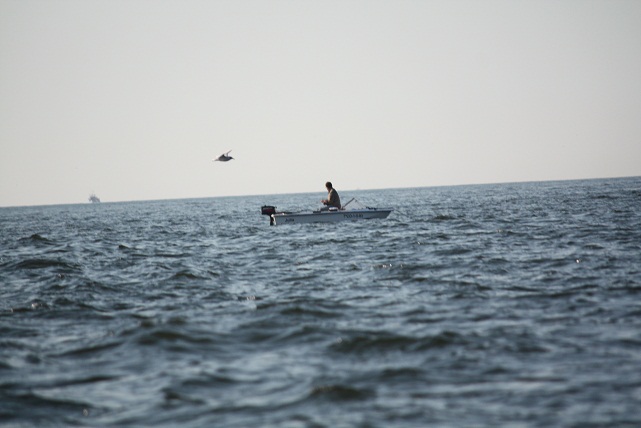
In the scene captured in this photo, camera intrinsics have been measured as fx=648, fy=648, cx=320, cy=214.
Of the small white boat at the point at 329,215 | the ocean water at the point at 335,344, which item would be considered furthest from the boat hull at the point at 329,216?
the ocean water at the point at 335,344

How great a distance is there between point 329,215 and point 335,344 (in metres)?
25.2

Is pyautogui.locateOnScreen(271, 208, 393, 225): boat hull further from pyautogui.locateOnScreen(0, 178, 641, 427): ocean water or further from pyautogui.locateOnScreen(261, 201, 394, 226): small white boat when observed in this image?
pyautogui.locateOnScreen(0, 178, 641, 427): ocean water

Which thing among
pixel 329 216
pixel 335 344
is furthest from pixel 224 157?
pixel 335 344

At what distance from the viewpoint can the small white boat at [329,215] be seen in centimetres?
3416

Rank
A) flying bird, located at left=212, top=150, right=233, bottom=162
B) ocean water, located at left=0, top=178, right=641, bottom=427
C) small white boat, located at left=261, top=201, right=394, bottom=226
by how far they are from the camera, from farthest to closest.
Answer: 1. flying bird, located at left=212, top=150, right=233, bottom=162
2. small white boat, located at left=261, top=201, right=394, bottom=226
3. ocean water, located at left=0, top=178, right=641, bottom=427

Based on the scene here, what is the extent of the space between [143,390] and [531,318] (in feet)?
20.2

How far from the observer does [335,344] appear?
30.3 feet

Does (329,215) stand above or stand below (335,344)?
above

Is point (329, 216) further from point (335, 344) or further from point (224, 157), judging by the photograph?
point (335, 344)

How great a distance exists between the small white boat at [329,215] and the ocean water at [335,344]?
14976 mm

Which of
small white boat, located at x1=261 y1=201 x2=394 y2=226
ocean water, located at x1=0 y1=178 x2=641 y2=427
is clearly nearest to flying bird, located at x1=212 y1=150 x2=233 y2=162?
small white boat, located at x1=261 y1=201 x2=394 y2=226

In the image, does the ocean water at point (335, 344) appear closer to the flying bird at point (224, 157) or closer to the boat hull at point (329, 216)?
the boat hull at point (329, 216)

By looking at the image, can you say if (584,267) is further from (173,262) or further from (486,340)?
(173,262)

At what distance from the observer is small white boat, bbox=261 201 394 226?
34.2m
